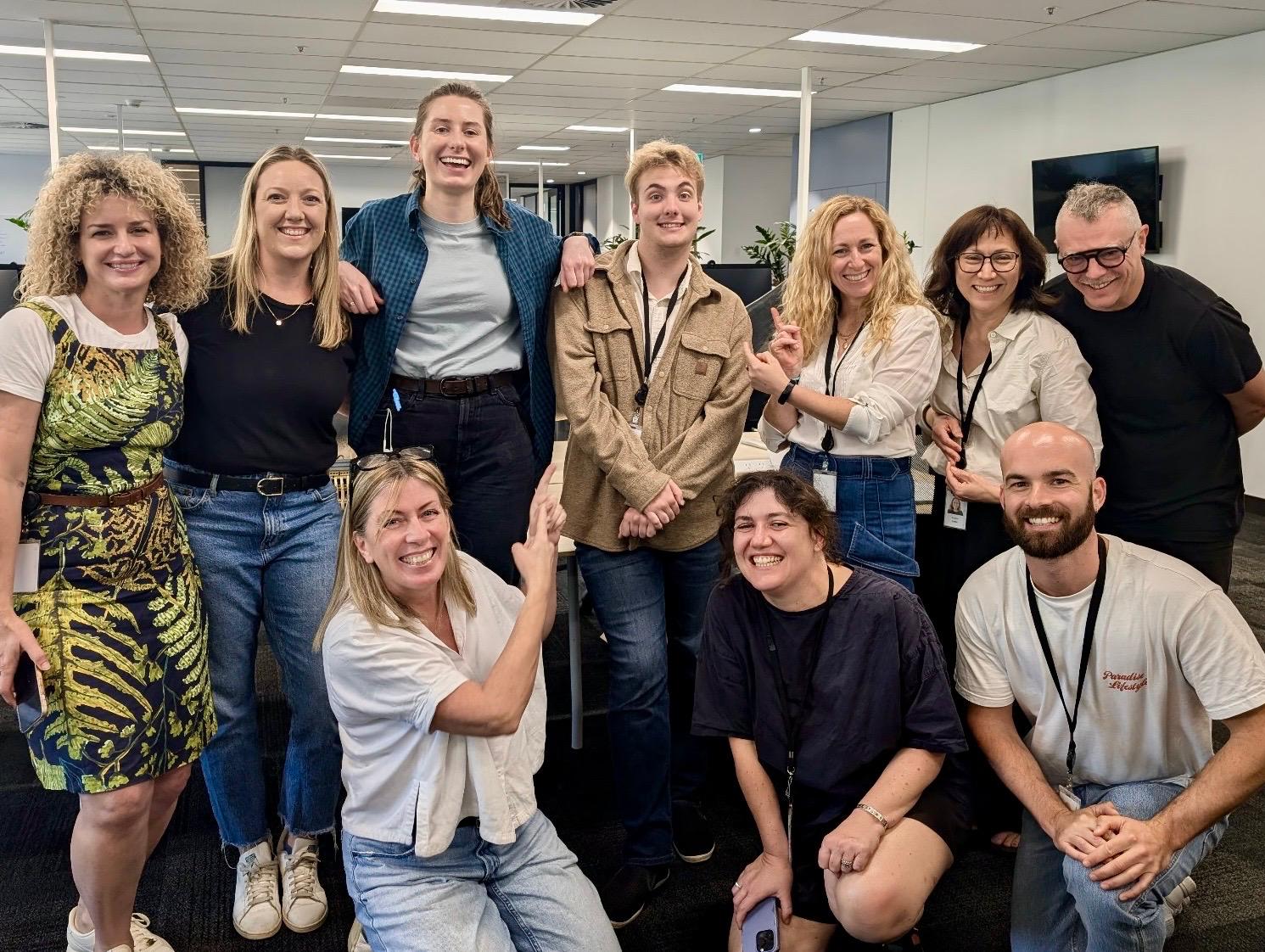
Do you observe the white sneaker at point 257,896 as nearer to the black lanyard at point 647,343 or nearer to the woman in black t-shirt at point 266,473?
the woman in black t-shirt at point 266,473

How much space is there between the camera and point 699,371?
7.41ft

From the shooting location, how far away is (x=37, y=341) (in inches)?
66.6

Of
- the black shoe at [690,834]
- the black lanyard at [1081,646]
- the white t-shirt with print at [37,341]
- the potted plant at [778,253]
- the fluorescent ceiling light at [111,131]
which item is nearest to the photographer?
the white t-shirt with print at [37,341]

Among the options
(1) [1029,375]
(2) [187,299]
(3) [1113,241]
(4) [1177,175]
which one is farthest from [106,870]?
(4) [1177,175]

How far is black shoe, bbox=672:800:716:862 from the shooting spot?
8.04 feet

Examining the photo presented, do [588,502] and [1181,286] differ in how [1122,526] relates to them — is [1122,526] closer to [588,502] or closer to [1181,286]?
[1181,286]

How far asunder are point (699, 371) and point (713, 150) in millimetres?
12140

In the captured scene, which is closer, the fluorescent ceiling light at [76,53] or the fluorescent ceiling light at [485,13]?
the fluorescent ceiling light at [485,13]

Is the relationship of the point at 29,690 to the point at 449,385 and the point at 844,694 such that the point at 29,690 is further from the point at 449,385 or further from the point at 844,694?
the point at 844,694

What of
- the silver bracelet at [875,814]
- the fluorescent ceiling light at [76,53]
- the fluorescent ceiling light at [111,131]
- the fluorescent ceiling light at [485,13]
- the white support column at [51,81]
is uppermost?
the fluorescent ceiling light at [111,131]

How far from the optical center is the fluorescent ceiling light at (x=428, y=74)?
7977mm

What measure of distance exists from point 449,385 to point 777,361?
0.72m

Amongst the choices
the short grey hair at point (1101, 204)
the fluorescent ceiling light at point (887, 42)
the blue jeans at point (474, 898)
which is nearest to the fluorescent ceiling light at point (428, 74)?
the fluorescent ceiling light at point (887, 42)

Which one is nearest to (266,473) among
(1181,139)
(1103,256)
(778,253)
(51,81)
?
(1103,256)
